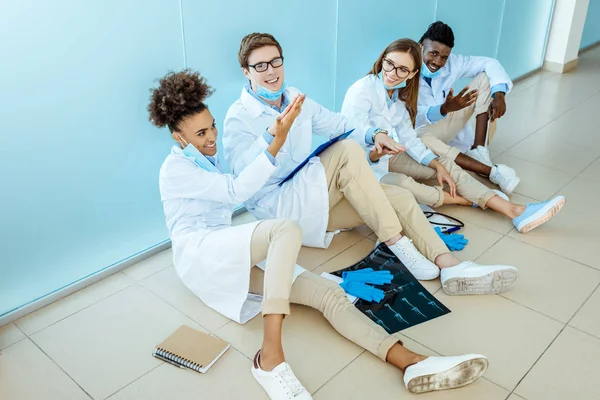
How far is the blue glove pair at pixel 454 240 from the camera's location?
99.8 inches

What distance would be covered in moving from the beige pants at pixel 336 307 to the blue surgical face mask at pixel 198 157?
15.7 inches

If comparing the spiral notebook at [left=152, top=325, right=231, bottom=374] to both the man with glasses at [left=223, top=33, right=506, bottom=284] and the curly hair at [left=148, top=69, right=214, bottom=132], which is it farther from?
the curly hair at [left=148, top=69, right=214, bottom=132]

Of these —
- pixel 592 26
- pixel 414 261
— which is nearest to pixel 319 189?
pixel 414 261

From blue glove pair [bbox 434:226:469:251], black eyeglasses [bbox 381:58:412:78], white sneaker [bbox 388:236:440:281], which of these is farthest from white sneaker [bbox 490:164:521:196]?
white sneaker [bbox 388:236:440:281]

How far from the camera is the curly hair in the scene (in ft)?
6.43

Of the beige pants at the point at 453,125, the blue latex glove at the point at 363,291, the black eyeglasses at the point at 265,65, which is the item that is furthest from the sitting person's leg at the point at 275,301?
the beige pants at the point at 453,125

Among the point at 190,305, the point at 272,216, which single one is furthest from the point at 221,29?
the point at 190,305

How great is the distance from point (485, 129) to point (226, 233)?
74.9 inches

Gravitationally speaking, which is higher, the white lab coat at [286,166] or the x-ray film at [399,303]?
the white lab coat at [286,166]

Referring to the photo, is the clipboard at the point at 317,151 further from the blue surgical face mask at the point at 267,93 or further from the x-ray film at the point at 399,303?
the x-ray film at the point at 399,303

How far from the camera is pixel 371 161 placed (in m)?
2.68

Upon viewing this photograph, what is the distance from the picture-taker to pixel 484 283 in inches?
→ 86.7

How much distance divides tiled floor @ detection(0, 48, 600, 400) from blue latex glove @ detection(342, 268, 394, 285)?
0.52ft

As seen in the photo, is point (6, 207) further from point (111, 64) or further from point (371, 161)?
point (371, 161)
